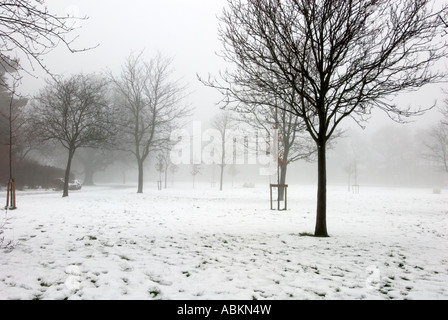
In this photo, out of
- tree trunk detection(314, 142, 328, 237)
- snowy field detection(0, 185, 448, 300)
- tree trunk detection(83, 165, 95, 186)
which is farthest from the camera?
tree trunk detection(83, 165, 95, 186)

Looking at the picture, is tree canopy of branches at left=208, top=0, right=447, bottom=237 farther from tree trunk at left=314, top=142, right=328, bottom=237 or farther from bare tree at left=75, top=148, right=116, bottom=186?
bare tree at left=75, top=148, right=116, bottom=186

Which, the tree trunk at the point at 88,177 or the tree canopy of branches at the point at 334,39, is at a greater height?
the tree canopy of branches at the point at 334,39

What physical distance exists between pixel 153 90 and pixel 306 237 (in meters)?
22.5

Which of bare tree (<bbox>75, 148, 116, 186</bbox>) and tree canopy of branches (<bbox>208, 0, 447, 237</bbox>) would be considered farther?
bare tree (<bbox>75, 148, 116, 186</bbox>)


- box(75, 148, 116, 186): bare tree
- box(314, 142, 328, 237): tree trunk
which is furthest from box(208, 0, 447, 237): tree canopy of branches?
box(75, 148, 116, 186): bare tree

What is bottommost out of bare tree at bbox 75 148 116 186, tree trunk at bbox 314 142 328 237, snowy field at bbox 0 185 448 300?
snowy field at bbox 0 185 448 300

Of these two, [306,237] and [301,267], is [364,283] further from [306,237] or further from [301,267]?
[306,237]

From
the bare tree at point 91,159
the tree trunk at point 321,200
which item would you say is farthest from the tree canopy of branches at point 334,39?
the bare tree at point 91,159

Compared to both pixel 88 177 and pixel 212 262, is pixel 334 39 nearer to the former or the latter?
pixel 212 262

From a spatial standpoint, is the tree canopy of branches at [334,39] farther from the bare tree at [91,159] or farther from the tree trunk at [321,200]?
the bare tree at [91,159]

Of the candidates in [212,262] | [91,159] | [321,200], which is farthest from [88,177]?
[212,262]

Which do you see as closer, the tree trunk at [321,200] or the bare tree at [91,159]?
the tree trunk at [321,200]
